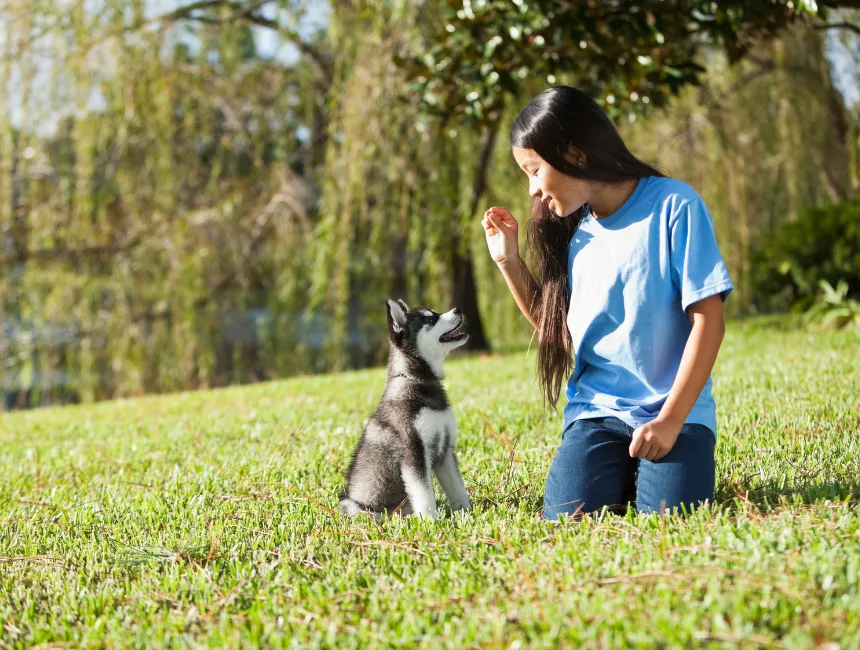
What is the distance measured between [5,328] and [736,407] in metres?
9.34

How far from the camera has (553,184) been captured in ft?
10.3

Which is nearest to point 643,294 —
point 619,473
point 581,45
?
point 619,473

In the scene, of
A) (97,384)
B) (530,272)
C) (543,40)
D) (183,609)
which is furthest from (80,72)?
(183,609)

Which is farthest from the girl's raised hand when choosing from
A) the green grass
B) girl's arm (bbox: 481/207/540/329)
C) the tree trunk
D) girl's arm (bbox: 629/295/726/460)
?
the tree trunk

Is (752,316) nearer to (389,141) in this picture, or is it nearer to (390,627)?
(389,141)

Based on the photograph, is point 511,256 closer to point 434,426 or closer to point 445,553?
point 434,426

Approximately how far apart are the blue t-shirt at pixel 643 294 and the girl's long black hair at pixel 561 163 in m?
0.13

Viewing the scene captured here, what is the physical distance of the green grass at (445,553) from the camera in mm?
2061

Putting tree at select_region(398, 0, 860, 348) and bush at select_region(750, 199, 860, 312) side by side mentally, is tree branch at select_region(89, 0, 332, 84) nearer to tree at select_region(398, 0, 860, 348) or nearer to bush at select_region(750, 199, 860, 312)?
tree at select_region(398, 0, 860, 348)

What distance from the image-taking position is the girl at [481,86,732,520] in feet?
9.57

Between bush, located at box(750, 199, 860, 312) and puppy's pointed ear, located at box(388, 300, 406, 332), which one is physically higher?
bush, located at box(750, 199, 860, 312)

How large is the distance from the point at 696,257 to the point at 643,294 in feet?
0.82

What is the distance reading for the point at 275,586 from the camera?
256cm

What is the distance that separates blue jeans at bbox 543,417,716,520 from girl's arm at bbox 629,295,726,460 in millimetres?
148
